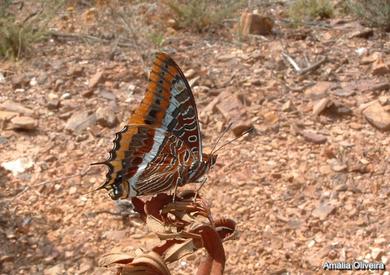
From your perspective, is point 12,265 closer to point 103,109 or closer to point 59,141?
point 59,141

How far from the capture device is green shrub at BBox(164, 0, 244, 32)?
17.6ft

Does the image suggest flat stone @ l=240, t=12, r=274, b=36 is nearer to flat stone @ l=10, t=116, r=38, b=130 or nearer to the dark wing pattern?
flat stone @ l=10, t=116, r=38, b=130

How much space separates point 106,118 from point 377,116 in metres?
1.63

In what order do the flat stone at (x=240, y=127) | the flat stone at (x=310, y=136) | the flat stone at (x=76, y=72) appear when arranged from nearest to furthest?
the flat stone at (x=310, y=136) → the flat stone at (x=240, y=127) → the flat stone at (x=76, y=72)

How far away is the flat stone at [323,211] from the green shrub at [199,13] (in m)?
2.49

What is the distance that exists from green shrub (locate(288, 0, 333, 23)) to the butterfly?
3.35 meters

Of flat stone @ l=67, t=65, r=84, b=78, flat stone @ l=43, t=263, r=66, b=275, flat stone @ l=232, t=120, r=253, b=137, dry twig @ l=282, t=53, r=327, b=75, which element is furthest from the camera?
flat stone @ l=67, t=65, r=84, b=78

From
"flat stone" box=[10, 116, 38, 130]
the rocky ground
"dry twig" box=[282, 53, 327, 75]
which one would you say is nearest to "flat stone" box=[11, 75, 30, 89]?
the rocky ground

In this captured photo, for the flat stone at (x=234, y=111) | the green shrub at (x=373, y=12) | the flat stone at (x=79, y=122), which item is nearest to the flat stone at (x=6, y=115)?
the flat stone at (x=79, y=122)

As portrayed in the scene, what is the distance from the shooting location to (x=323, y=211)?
323cm

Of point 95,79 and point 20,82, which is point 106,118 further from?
point 20,82

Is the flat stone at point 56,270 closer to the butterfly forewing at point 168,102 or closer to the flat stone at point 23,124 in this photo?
the butterfly forewing at point 168,102

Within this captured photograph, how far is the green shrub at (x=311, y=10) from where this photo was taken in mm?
5452

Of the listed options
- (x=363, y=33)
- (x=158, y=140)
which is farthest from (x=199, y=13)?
(x=158, y=140)
